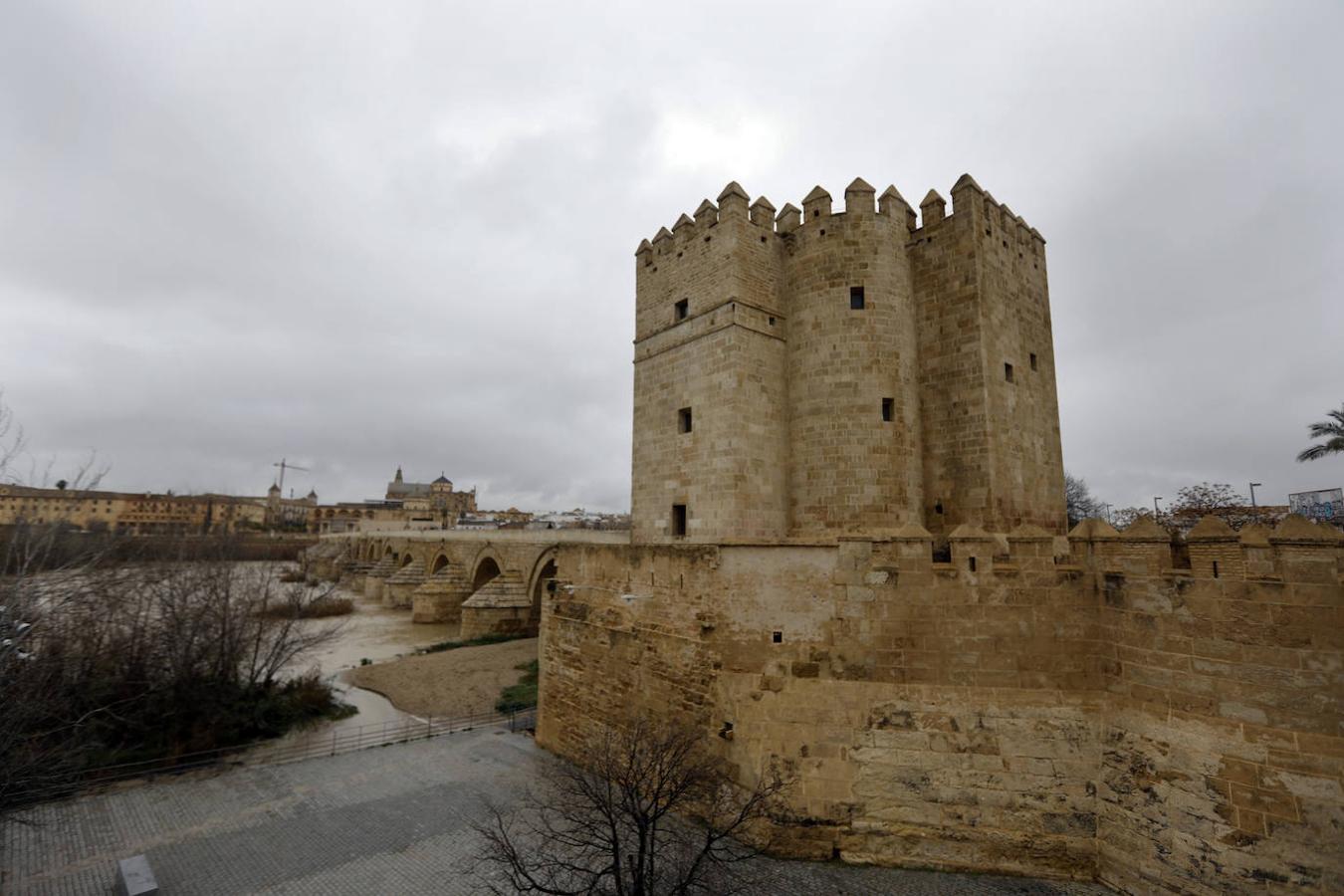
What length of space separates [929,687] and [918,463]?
237 inches

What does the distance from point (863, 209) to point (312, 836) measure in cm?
1544

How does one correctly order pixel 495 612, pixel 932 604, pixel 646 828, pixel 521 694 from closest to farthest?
pixel 646 828, pixel 932 604, pixel 521 694, pixel 495 612

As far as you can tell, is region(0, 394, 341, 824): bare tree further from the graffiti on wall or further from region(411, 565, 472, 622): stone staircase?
the graffiti on wall

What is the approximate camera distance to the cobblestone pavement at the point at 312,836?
7.75 meters

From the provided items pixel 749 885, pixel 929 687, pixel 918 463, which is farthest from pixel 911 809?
pixel 918 463

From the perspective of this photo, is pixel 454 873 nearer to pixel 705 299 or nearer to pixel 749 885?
pixel 749 885

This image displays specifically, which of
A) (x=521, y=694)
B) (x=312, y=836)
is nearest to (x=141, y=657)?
(x=312, y=836)

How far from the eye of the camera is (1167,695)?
687 cm

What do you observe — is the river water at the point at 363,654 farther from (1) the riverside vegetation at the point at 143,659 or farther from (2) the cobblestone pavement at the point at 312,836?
(2) the cobblestone pavement at the point at 312,836

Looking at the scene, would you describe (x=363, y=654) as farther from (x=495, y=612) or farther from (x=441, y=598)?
(x=441, y=598)

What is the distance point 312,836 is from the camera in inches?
365

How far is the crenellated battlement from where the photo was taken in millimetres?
12859

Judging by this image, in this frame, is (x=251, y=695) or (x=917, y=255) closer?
(x=917, y=255)

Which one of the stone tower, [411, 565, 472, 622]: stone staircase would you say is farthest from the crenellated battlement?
[411, 565, 472, 622]: stone staircase
